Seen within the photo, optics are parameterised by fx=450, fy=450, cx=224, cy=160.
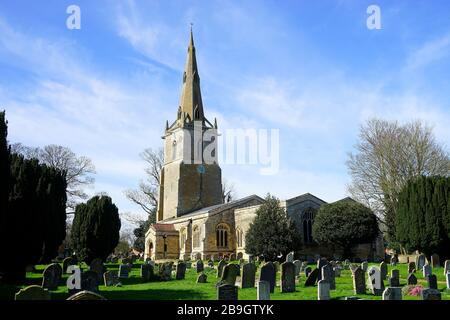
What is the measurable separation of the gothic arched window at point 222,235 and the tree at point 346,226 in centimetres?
983

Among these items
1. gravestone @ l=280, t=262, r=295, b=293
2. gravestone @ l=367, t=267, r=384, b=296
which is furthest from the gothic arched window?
gravestone @ l=367, t=267, r=384, b=296

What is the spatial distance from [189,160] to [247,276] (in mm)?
35695

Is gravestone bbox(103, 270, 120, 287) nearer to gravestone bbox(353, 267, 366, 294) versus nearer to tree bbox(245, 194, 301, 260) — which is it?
gravestone bbox(353, 267, 366, 294)

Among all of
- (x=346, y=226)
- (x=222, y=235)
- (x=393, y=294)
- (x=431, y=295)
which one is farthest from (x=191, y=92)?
(x=431, y=295)

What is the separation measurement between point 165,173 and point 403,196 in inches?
1184

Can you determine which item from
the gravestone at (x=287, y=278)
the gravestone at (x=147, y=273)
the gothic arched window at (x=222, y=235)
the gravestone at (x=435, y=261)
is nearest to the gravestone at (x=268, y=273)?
the gravestone at (x=287, y=278)

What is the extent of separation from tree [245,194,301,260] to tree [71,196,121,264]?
8623mm

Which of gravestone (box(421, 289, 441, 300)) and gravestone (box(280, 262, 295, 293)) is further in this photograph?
gravestone (box(280, 262, 295, 293))

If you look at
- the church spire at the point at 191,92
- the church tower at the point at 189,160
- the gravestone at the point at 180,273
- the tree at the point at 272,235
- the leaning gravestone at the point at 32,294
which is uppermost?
the church spire at the point at 191,92

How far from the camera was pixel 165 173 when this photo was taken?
51.2m

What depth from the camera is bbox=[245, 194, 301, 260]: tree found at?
92.0ft

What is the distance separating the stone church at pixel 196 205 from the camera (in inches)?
1436

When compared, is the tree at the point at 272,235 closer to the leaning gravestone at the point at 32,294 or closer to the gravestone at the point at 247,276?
the gravestone at the point at 247,276
